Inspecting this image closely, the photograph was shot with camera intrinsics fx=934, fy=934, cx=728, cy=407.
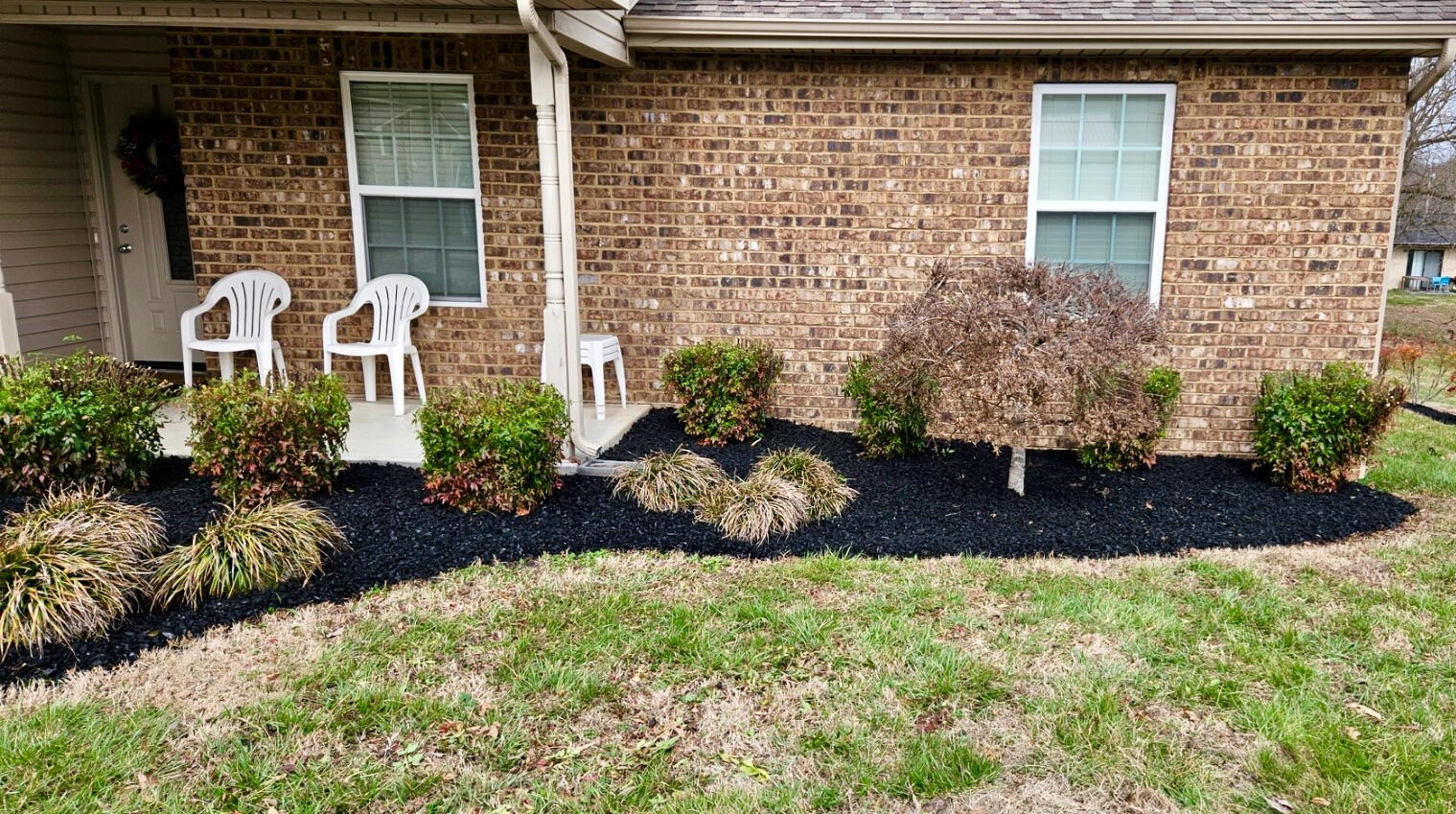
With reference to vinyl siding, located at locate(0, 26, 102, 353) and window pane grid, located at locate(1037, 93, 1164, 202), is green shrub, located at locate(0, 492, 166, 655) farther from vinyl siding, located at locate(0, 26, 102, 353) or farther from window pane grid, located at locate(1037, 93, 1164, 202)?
window pane grid, located at locate(1037, 93, 1164, 202)

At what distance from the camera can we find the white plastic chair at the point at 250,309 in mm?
6609

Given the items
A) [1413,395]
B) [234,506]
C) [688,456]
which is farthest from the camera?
[1413,395]

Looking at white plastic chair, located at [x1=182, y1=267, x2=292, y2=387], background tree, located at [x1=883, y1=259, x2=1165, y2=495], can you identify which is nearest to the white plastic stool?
background tree, located at [x1=883, y1=259, x2=1165, y2=495]

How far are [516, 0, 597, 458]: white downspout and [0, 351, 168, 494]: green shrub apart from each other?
2199mm

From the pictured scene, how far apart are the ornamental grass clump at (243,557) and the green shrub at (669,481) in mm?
1560

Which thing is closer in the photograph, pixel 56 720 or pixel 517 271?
pixel 56 720

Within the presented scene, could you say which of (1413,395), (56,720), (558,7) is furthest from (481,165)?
(1413,395)

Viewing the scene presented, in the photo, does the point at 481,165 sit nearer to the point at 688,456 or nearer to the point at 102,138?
the point at 688,456

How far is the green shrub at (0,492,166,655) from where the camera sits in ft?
11.5

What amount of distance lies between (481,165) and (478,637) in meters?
3.97

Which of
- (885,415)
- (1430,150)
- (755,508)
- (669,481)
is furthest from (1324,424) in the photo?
(1430,150)

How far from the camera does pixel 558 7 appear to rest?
4922mm

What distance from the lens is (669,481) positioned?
202 inches

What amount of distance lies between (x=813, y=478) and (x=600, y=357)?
1936 mm
